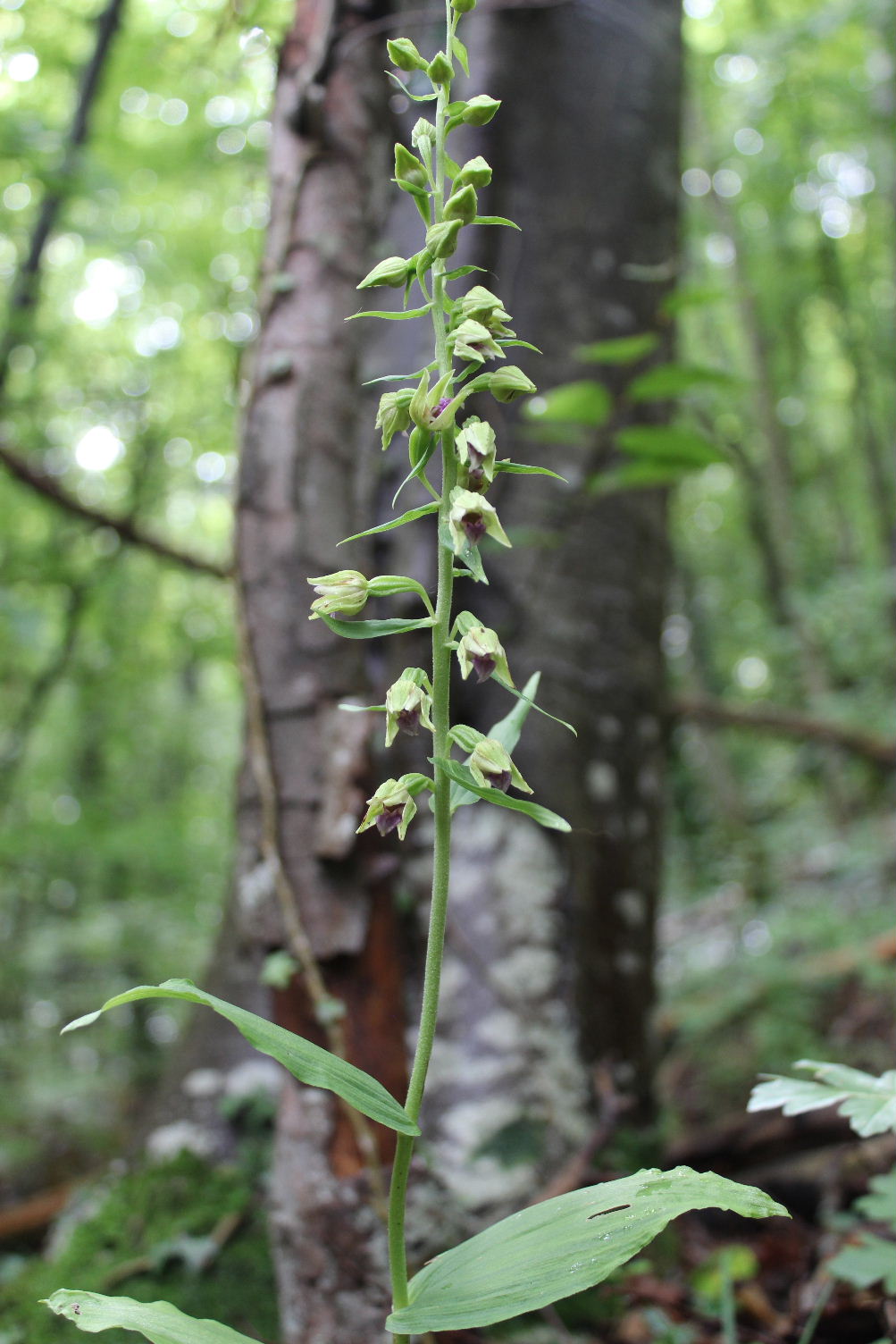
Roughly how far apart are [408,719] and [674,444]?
1559mm

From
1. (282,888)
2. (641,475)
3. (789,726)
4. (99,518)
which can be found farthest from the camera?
(789,726)

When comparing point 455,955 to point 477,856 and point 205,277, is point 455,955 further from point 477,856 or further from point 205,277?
point 205,277

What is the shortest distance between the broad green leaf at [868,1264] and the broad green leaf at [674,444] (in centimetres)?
167

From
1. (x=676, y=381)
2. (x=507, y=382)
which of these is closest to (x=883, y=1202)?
(x=507, y=382)

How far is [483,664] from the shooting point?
0.97 metres

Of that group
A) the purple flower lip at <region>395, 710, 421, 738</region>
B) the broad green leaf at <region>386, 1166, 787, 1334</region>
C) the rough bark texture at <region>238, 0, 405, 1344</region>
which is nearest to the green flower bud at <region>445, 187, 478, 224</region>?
the purple flower lip at <region>395, 710, 421, 738</region>

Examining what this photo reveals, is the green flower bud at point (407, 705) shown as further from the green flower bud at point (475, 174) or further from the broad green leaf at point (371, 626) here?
the green flower bud at point (475, 174)

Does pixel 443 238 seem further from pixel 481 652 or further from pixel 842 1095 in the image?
pixel 842 1095

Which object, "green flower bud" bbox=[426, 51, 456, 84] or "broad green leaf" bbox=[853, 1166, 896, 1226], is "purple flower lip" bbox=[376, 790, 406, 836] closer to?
"green flower bud" bbox=[426, 51, 456, 84]

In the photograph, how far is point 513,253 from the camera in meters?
2.70

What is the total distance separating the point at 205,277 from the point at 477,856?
5728 mm

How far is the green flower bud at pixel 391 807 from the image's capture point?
991mm

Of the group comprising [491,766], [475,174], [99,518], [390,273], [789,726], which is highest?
[475,174]

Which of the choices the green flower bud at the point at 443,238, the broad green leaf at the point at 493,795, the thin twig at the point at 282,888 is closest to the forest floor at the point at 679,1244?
the thin twig at the point at 282,888
